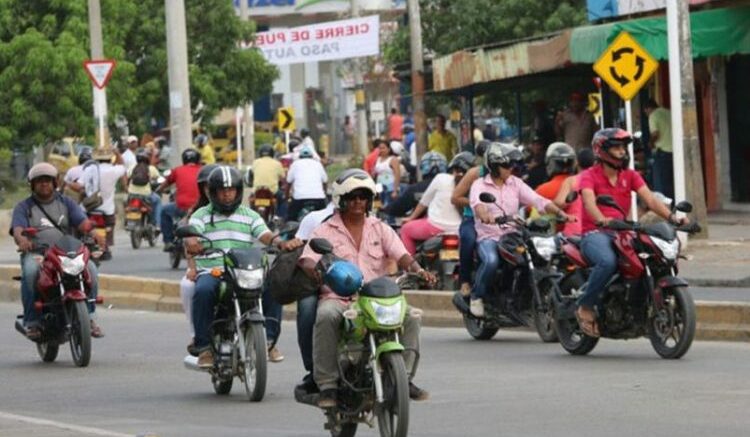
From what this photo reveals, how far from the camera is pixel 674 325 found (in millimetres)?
15133

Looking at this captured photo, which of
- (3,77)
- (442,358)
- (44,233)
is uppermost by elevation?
(3,77)

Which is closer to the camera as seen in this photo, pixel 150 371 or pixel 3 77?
pixel 150 371

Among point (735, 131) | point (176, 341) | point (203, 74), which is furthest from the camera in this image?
point (203, 74)

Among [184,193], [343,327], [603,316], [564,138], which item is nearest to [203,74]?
[564,138]

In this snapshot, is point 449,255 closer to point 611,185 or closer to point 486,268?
point 486,268

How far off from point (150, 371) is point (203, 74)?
43475 mm

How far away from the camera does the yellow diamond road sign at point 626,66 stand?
24.7 meters

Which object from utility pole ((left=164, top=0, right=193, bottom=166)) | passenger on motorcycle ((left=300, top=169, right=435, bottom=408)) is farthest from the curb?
utility pole ((left=164, top=0, right=193, bottom=166))

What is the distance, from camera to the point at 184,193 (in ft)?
90.8

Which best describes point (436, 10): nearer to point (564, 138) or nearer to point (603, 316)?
point (564, 138)

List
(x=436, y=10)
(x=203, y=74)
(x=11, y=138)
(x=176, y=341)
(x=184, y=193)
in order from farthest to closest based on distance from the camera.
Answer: (x=203, y=74) → (x=436, y=10) → (x=11, y=138) → (x=184, y=193) → (x=176, y=341)

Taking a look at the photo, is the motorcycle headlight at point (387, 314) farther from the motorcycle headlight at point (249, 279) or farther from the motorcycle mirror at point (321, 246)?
the motorcycle headlight at point (249, 279)

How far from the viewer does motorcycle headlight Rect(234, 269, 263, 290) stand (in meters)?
13.5

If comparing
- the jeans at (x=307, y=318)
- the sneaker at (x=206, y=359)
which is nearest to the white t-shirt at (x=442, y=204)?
the sneaker at (x=206, y=359)
